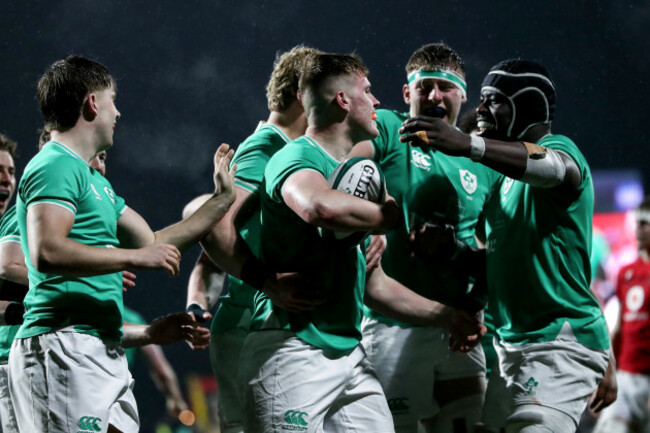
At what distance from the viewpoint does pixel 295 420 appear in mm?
2094

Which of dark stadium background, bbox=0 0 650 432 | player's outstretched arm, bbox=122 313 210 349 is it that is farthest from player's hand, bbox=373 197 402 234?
dark stadium background, bbox=0 0 650 432

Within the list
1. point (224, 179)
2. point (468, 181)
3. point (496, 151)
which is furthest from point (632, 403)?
point (224, 179)

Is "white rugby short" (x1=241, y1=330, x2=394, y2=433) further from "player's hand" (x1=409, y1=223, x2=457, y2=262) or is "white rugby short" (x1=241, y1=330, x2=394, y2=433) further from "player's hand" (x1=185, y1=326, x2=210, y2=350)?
"player's hand" (x1=409, y1=223, x2=457, y2=262)

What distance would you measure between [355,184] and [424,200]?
85 centimetres

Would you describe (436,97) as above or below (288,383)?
above

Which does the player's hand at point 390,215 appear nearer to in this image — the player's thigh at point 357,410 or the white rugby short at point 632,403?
the player's thigh at point 357,410

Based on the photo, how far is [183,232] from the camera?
8.65 ft

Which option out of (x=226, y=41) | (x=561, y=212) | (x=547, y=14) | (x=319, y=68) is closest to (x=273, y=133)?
(x=319, y=68)

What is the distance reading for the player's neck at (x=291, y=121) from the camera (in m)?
3.18

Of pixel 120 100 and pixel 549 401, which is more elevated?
pixel 120 100

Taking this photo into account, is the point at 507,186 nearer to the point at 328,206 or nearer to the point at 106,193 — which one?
the point at 328,206

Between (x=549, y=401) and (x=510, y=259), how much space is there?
48 centimetres

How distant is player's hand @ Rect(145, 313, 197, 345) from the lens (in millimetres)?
2643

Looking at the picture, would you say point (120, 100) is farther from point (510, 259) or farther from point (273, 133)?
point (510, 259)
